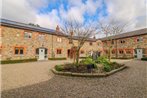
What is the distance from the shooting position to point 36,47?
2277 cm

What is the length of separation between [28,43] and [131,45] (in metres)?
24.9

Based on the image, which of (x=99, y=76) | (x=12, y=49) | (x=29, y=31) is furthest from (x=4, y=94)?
(x=29, y=31)

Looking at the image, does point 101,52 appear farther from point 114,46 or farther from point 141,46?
point 141,46

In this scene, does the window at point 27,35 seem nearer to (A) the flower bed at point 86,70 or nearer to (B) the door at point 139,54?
(A) the flower bed at point 86,70

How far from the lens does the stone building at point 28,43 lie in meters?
18.8

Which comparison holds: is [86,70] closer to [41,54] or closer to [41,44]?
[41,54]

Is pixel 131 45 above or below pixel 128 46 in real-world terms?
above

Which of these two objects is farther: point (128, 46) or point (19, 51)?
point (128, 46)

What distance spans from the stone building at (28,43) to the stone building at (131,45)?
1231cm

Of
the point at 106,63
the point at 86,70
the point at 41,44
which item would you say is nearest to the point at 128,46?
the point at 106,63

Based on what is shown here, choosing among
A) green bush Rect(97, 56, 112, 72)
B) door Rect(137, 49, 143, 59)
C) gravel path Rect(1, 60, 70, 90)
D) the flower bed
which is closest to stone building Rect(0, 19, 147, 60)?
door Rect(137, 49, 143, 59)

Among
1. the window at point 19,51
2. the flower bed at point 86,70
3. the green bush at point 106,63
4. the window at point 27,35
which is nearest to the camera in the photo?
the flower bed at point 86,70

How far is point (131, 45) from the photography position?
93.0 ft

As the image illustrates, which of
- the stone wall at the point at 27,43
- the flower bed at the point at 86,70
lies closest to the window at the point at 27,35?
Answer: the stone wall at the point at 27,43
